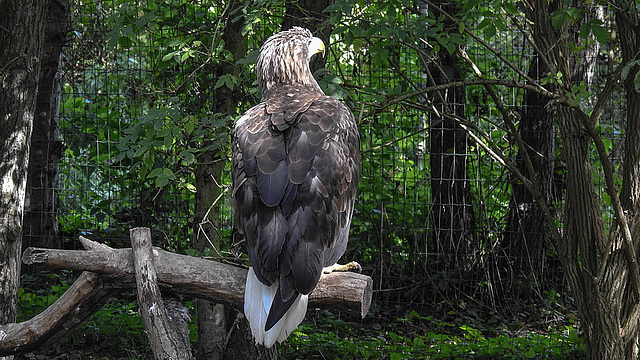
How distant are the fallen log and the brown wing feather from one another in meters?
0.13

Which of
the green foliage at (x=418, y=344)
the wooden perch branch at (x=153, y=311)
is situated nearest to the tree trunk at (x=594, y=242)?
the green foliage at (x=418, y=344)

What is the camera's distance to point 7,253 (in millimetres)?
4168

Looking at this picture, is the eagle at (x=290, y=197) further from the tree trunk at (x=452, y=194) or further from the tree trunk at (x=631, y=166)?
the tree trunk at (x=452, y=194)

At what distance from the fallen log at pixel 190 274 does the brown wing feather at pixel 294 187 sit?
127 millimetres

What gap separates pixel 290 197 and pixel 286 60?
3.51 feet

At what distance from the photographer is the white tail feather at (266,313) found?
272cm

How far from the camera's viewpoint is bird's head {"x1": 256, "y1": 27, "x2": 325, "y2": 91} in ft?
12.0

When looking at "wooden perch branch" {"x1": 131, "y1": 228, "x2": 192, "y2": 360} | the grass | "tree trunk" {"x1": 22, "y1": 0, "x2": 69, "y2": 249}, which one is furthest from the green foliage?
"wooden perch branch" {"x1": 131, "y1": 228, "x2": 192, "y2": 360}

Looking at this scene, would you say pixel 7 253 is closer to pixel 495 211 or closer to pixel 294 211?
pixel 294 211

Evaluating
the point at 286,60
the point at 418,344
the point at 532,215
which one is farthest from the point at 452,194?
the point at 286,60

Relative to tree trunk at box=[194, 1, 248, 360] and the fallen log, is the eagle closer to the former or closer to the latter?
the fallen log

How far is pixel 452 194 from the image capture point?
5.86 metres

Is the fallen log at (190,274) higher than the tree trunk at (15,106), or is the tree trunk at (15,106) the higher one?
the tree trunk at (15,106)

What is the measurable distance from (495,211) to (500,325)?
936 millimetres
